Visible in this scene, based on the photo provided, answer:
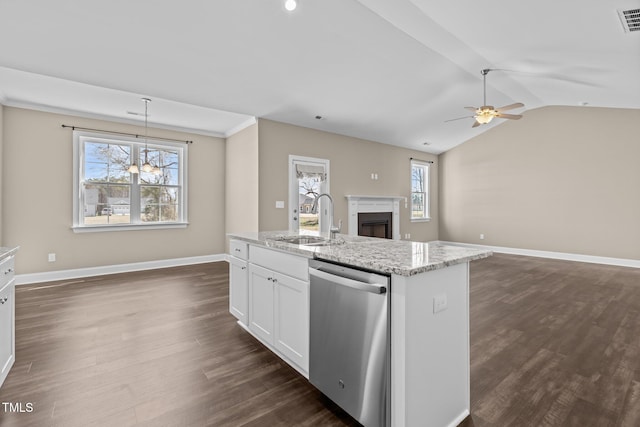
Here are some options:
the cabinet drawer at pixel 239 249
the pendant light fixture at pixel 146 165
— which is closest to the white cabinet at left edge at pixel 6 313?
the cabinet drawer at pixel 239 249

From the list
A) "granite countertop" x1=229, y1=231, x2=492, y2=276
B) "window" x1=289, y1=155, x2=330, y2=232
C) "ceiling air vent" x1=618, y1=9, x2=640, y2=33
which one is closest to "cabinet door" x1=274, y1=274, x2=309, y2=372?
"granite countertop" x1=229, y1=231, x2=492, y2=276

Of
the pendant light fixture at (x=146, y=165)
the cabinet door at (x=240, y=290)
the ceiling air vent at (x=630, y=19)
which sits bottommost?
the cabinet door at (x=240, y=290)

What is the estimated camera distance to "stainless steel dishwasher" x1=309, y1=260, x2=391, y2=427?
1423mm

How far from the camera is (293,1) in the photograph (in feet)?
9.54

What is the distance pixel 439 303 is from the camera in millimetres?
Answer: 1494

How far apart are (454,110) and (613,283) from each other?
12.6 ft

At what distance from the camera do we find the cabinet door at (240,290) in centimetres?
274

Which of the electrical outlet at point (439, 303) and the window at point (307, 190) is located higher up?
the window at point (307, 190)

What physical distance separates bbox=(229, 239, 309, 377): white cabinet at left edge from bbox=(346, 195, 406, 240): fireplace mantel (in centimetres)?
387

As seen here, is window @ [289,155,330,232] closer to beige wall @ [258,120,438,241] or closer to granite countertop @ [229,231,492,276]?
beige wall @ [258,120,438,241]

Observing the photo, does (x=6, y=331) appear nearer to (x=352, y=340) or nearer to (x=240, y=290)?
(x=240, y=290)

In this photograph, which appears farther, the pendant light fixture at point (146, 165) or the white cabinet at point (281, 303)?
the pendant light fixture at point (146, 165)

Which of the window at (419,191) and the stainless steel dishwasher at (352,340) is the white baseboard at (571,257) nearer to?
the window at (419,191)

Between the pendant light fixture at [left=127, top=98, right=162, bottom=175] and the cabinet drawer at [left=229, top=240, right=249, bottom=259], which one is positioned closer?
the cabinet drawer at [left=229, top=240, right=249, bottom=259]
